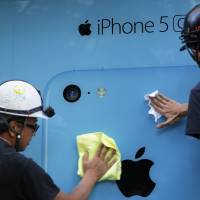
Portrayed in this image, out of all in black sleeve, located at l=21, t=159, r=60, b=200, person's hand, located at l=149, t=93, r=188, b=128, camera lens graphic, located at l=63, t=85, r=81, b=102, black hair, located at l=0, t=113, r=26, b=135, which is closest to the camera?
black sleeve, located at l=21, t=159, r=60, b=200

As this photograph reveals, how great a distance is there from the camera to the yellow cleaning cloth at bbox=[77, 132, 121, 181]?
218 cm

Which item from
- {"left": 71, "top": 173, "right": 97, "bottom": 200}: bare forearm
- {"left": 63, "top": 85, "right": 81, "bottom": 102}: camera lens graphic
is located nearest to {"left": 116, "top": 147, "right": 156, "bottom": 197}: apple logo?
{"left": 71, "top": 173, "right": 97, "bottom": 200}: bare forearm

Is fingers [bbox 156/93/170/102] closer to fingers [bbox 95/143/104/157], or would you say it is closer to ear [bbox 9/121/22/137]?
fingers [bbox 95/143/104/157]

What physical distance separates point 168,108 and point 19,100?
0.65m

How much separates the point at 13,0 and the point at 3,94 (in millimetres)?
612

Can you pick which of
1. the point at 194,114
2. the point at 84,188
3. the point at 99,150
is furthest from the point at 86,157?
the point at 194,114

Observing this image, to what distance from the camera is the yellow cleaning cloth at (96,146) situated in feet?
7.16

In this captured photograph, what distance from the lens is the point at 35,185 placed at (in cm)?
187

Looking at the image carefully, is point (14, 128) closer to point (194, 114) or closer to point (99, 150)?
point (99, 150)

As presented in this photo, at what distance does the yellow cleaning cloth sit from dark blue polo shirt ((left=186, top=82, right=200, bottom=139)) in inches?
14.3

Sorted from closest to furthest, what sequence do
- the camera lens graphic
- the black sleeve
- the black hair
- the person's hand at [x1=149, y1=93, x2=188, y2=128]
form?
the black sleeve → the black hair → the person's hand at [x1=149, y1=93, x2=188, y2=128] → the camera lens graphic

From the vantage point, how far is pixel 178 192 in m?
2.13

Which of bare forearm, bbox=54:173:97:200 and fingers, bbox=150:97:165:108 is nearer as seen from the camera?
bare forearm, bbox=54:173:97:200

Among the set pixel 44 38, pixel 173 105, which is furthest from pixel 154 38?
pixel 44 38
